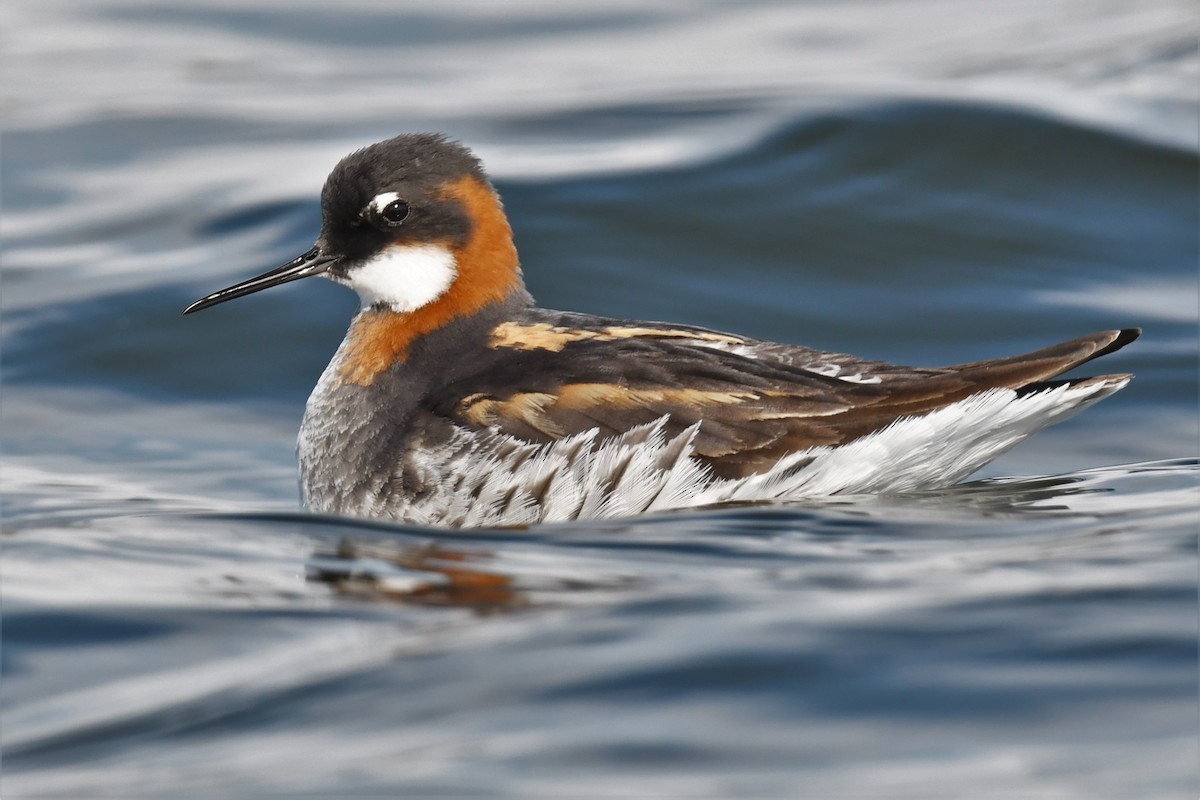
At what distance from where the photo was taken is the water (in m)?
4.29

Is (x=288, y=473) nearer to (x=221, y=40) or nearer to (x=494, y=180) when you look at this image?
(x=494, y=180)

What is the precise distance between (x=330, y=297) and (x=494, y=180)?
153 cm

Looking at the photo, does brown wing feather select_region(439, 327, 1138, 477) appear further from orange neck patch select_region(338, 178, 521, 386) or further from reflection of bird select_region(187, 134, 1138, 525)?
orange neck patch select_region(338, 178, 521, 386)

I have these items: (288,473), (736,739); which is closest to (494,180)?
(288,473)

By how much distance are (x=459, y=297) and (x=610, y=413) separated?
103 cm

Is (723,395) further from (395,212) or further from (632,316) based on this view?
(632,316)

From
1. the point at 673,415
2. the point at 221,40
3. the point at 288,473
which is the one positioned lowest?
the point at 288,473

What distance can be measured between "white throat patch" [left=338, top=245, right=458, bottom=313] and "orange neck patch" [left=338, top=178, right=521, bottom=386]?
0.03 meters

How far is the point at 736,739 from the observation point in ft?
13.8

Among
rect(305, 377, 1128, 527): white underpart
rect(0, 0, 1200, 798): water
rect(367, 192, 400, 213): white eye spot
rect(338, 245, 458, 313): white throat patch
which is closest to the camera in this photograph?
rect(0, 0, 1200, 798): water

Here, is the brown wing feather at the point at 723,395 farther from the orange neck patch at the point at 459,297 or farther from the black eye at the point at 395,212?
the black eye at the point at 395,212


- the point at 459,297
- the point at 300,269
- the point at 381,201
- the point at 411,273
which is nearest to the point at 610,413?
the point at 459,297

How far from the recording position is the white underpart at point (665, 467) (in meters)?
6.00

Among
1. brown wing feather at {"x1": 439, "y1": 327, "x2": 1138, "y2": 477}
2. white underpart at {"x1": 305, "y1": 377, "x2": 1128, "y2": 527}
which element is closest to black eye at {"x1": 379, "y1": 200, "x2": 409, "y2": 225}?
brown wing feather at {"x1": 439, "y1": 327, "x2": 1138, "y2": 477}
